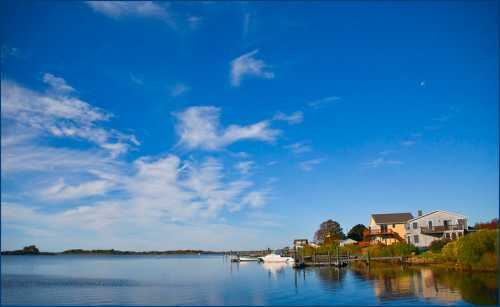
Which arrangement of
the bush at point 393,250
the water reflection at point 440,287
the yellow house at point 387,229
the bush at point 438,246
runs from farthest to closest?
the yellow house at point 387,229, the bush at point 393,250, the bush at point 438,246, the water reflection at point 440,287

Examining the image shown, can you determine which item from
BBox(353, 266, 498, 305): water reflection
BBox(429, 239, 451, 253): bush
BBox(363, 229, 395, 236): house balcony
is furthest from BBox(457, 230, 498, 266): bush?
BBox(363, 229, 395, 236): house balcony

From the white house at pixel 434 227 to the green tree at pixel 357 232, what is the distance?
2718 centimetres

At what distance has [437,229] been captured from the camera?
76250mm

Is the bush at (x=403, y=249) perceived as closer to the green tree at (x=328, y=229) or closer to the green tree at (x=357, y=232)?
the green tree at (x=357, y=232)

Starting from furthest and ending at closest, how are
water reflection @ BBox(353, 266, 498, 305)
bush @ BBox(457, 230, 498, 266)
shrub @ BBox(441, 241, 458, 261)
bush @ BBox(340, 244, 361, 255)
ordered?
bush @ BBox(340, 244, 361, 255), shrub @ BBox(441, 241, 458, 261), bush @ BBox(457, 230, 498, 266), water reflection @ BBox(353, 266, 498, 305)

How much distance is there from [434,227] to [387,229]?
37.1 feet

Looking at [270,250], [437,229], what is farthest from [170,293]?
[270,250]

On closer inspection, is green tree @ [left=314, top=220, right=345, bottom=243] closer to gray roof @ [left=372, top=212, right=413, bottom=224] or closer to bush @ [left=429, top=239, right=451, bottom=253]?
gray roof @ [left=372, top=212, right=413, bottom=224]

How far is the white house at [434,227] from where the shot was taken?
246 feet

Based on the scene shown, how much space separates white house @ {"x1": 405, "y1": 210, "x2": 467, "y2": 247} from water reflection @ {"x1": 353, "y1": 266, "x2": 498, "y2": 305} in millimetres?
25586

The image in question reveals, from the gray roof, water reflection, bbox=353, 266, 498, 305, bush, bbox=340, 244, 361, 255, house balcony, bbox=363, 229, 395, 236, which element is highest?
the gray roof

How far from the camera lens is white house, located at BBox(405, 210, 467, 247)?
75000mm

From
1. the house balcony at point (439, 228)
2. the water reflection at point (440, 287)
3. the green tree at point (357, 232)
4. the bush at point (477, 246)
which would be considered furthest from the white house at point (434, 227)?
the green tree at point (357, 232)

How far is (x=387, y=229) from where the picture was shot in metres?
86.8
